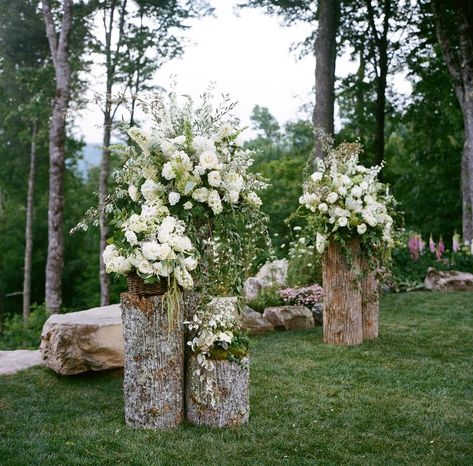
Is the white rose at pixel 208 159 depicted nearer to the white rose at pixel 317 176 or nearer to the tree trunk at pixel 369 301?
the white rose at pixel 317 176

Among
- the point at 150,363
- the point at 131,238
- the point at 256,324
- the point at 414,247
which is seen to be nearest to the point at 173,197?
the point at 131,238

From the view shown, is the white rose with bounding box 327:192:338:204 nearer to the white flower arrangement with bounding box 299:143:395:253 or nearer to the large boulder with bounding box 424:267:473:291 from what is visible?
the white flower arrangement with bounding box 299:143:395:253

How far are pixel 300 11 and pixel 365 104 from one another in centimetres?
349

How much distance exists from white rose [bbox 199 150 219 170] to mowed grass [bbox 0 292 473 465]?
1.94 metres

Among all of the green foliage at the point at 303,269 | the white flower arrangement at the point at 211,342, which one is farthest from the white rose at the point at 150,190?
the green foliage at the point at 303,269

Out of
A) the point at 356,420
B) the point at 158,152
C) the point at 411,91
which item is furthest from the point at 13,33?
the point at 356,420

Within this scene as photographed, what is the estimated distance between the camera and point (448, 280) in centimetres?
1175

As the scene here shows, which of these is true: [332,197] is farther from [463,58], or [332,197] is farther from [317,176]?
[463,58]

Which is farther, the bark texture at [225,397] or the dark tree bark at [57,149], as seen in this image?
the dark tree bark at [57,149]

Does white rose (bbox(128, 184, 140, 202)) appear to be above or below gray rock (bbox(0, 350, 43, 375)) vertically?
above

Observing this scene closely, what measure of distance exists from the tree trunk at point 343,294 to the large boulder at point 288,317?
4.48 ft

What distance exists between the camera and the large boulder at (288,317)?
8641 mm

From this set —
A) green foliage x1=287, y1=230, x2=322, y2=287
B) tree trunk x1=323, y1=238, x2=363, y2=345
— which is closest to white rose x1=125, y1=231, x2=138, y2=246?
tree trunk x1=323, y1=238, x2=363, y2=345

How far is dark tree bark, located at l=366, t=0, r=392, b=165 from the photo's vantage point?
16734 millimetres
